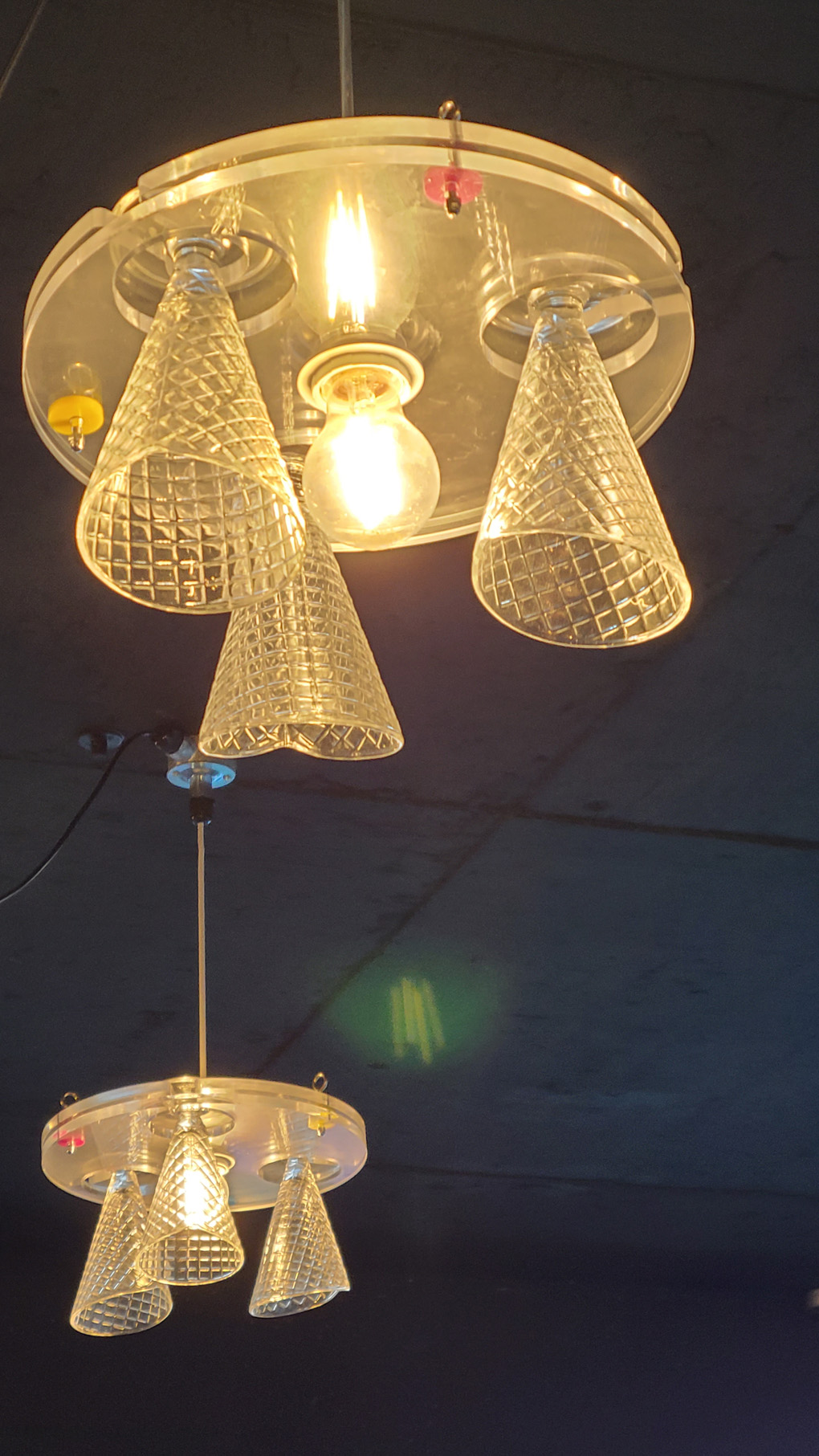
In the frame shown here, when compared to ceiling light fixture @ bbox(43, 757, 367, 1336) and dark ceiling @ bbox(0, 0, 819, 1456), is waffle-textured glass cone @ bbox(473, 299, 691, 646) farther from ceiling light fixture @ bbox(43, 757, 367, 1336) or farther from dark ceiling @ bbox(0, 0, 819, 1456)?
ceiling light fixture @ bbox(43, 757, 367, 1336)

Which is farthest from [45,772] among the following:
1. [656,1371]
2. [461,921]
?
[656,1371]

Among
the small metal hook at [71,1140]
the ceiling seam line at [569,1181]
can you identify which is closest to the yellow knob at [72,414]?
the small metal hook at [71,1140]

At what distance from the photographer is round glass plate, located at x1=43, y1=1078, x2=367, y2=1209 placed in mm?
1767

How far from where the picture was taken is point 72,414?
80 centimetres

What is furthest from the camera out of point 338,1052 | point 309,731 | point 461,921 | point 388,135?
point 338,1052

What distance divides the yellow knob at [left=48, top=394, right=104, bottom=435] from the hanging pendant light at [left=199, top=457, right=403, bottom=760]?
0.13 meters

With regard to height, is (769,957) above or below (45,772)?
below

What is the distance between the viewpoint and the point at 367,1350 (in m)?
4.46

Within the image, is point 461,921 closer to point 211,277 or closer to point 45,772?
point 45,772

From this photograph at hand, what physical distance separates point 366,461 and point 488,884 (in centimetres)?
203

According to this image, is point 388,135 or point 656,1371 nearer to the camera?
point 388,135

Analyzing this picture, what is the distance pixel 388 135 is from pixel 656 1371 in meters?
4.66

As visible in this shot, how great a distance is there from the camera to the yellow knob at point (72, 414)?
2.61ft

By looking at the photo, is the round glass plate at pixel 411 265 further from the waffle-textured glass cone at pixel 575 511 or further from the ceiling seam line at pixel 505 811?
the ceiling seam line at pixel 505 811
